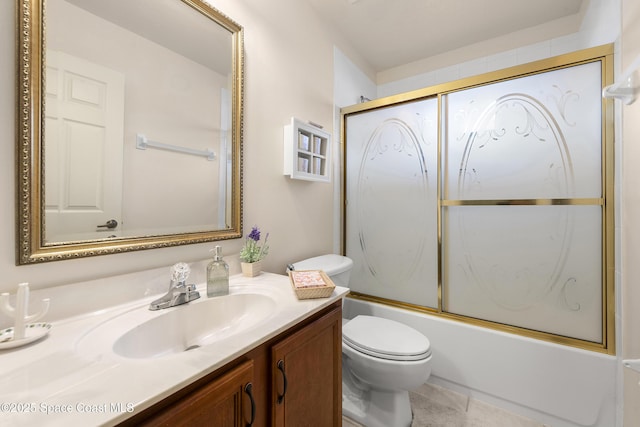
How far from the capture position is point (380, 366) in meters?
1.25

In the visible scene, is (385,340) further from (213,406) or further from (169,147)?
(169,147)

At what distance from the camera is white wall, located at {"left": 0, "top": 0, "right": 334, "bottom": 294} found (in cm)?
70

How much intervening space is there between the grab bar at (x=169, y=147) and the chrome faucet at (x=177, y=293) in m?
0.46

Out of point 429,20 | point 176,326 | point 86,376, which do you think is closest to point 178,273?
point 176,326

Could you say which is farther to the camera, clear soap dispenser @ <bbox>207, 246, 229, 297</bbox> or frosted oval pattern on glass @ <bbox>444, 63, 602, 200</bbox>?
frosted oval pattern on glass @ <bbox>444, 63, 602, 200</bbox>

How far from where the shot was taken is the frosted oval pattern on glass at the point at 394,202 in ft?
5.98

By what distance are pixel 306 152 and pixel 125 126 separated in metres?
0.91

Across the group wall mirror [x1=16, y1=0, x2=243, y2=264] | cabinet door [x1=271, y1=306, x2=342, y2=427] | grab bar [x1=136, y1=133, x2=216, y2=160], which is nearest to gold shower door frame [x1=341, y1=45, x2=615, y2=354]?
cabinet door [x1=271, y1=306, x2=342, y2=427]

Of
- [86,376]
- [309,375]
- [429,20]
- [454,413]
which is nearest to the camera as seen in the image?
[86,376]

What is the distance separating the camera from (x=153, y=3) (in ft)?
3.29

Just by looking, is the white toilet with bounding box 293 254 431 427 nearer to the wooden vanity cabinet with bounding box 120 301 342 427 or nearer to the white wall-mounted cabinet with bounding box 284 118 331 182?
the wooden vanity cabinet with bounding box 120 301 342 427

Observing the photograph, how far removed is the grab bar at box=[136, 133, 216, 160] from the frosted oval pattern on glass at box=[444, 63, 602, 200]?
1458 mm

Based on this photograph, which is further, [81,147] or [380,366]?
[380,366]

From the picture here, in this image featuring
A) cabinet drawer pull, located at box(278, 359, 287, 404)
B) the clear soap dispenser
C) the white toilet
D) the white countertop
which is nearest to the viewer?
the white countertop
